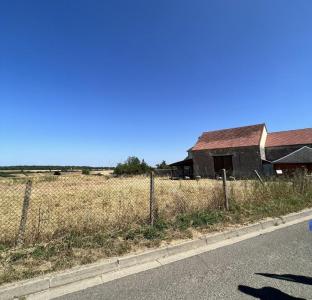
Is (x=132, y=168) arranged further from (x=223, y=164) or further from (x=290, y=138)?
(x=290, y=138)

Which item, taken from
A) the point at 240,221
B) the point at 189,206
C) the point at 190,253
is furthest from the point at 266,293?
the point at 189,206

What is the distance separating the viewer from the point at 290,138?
36.0 meters

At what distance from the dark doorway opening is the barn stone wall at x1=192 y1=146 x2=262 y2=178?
0.46 metres

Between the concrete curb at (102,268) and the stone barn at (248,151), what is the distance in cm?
2639

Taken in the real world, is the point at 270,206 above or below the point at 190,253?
above

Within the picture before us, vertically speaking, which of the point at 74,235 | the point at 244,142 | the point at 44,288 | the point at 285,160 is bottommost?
the point at 44,288

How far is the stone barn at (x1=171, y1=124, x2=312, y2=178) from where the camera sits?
33.7m

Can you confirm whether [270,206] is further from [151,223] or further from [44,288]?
[44,288]

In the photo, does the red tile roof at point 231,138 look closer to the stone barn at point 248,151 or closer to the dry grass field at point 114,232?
the stone barn at point 248,151

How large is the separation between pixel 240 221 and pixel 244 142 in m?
31.1

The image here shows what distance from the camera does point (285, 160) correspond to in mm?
30828

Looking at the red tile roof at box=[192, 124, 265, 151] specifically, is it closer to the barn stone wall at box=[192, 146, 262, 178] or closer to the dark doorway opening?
the barn stone wall at box=[192, 146, 262, 178]

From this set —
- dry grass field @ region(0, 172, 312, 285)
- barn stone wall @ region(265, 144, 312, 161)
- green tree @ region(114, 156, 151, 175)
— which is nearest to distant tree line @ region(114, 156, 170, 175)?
green tree @ region(114, 156, 151, 175)

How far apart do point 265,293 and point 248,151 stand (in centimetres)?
3407
